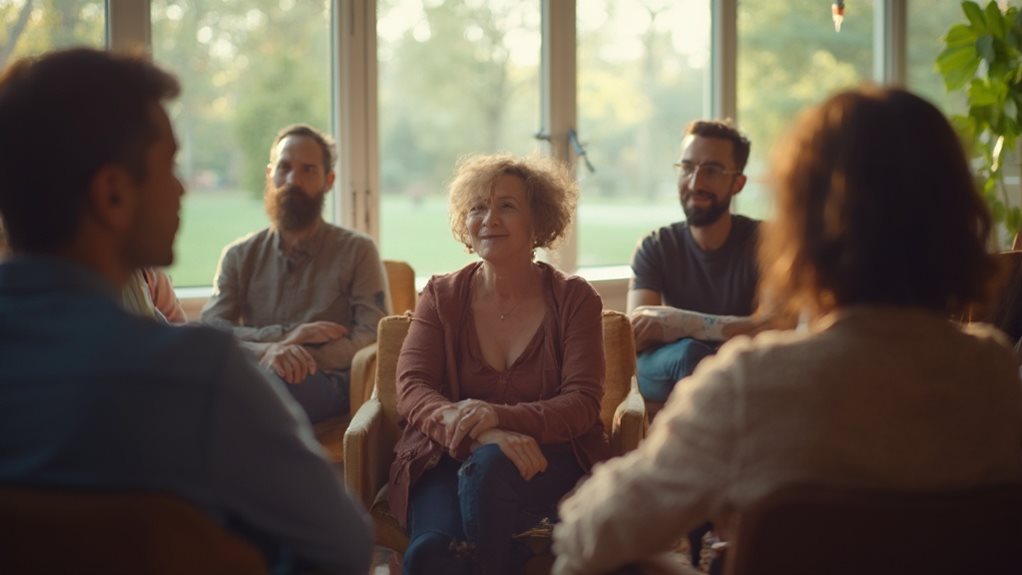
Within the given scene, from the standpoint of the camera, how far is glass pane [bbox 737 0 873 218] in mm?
5832

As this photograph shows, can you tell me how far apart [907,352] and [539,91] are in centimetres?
415

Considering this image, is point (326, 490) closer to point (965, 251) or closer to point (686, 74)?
point (965, 251)

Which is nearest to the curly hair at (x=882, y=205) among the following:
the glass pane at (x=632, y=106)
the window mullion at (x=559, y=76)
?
the window mullion at (x=559, y=76)

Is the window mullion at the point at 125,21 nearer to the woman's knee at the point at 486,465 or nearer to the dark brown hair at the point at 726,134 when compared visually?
the dark brown hair at the point at 726,134

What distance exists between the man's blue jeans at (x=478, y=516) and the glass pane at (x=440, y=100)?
2.60 metres

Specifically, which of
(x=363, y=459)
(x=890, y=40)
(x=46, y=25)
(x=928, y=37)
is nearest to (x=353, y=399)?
(x=363, y=459)

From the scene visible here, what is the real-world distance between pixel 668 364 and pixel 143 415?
283cm

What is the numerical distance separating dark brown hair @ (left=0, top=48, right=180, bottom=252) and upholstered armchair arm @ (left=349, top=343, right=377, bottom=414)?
2.44 meters

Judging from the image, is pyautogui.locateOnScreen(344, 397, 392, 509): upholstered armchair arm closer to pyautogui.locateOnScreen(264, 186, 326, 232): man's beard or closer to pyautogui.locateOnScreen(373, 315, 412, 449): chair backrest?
pyautogui.locateOnScreen(373, 315, 412, 449): chair backrest

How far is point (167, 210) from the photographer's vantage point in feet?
4.40

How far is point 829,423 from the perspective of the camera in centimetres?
128

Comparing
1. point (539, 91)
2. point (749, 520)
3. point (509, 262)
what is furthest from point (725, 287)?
point (749, 520)

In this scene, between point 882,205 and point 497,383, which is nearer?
point 882,205

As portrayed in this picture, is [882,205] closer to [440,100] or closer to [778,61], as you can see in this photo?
[440,100]
